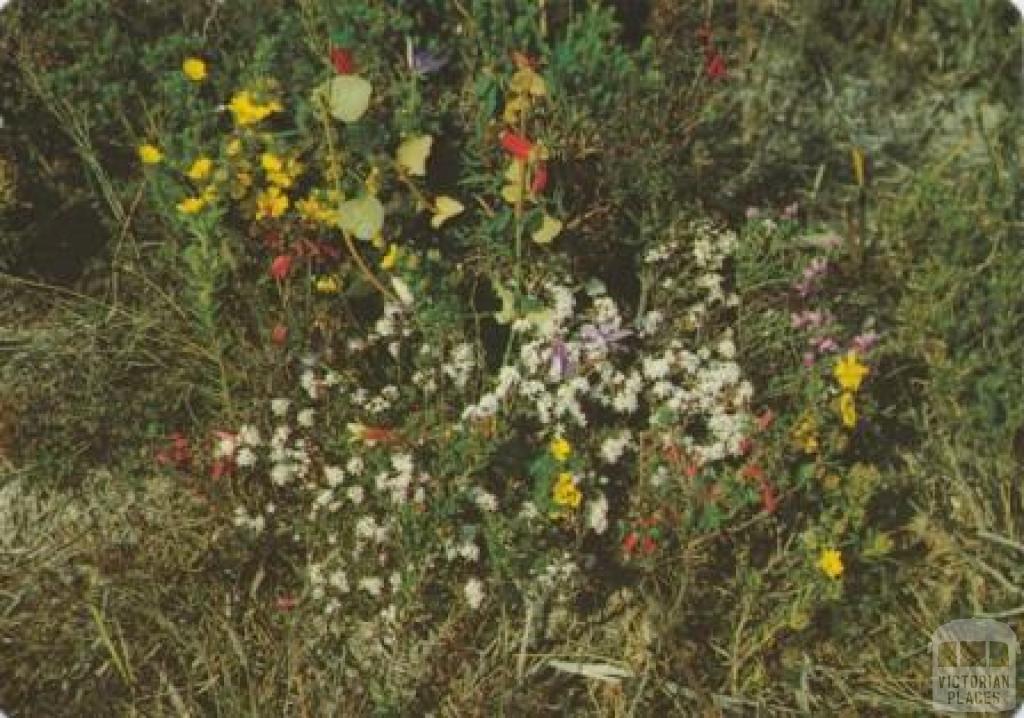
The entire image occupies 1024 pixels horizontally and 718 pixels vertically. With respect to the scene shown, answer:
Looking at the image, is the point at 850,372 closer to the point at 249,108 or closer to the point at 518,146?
the point at 518,146

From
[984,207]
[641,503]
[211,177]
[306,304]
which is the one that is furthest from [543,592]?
[984,207]

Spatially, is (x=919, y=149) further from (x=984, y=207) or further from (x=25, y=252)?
(x=25, y=252)

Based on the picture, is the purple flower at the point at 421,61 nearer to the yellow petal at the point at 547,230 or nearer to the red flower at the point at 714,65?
the yellow petal at the point at 547,230

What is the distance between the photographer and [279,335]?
3.36 m

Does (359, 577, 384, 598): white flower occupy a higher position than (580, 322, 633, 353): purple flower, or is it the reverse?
(580, 322, 633, 353): purple flower

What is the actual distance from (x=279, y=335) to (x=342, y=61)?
723 mm

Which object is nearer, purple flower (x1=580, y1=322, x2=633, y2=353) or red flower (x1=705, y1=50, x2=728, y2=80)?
purple flower (x1=580, y1=322, x2=633, y2=353)

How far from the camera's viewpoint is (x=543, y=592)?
319cm

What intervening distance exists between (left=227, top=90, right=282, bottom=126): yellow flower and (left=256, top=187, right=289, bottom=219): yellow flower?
20 centimetres

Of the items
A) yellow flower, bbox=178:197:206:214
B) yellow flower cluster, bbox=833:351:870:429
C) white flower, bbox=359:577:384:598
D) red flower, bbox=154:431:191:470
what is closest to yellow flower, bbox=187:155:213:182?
yellow flower, bbox=178:197:206:214

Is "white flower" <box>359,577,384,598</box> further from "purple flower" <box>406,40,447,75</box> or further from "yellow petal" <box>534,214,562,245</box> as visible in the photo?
"purple flower" <box>406,40,447,75</box>

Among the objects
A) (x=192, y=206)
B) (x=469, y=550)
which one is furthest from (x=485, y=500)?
(x=192, y=206)

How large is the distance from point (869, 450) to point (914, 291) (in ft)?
1.74

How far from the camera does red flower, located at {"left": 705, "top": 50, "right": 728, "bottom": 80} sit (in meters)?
3.74
